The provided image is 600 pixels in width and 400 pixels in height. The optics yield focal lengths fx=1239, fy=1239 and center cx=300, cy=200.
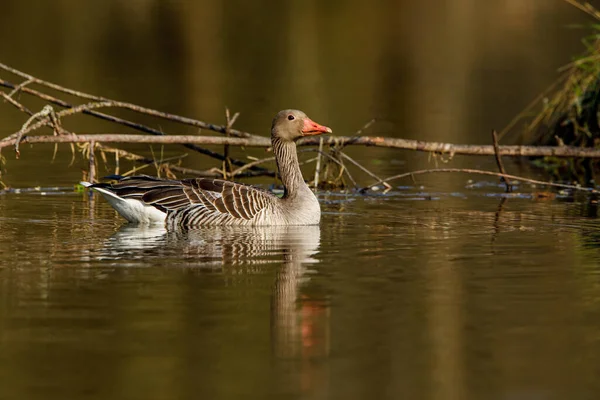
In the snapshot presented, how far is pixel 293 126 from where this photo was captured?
50.9ft

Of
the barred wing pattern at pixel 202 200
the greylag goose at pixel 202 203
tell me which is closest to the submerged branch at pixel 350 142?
the greylag goose at pixel 202 203

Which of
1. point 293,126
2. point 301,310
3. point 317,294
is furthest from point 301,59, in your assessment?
point 301,310

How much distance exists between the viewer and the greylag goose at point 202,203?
14.4 m

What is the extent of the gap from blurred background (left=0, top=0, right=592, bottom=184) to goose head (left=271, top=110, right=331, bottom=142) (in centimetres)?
489

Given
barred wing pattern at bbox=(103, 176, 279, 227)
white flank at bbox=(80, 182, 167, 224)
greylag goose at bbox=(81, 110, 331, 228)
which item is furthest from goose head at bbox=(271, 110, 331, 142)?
white flank at bbox=(80, 182, 167, 224)

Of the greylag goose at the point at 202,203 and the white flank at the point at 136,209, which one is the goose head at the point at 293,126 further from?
the white flank at the point at 136,209

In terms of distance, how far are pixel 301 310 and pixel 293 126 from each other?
6132mm

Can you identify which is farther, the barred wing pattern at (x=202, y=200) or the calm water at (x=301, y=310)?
the barred wing pattern at (x=202, y=200)

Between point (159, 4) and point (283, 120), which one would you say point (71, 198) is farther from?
point (159, 4)

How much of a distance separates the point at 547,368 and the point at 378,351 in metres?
1.13

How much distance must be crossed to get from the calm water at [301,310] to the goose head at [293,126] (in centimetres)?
127

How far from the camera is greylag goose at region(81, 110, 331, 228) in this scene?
14430 millimetres

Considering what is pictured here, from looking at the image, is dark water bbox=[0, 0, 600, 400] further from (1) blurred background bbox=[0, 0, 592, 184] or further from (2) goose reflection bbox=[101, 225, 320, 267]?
(1) blurred background bbox=[0, 0, 592, 184]

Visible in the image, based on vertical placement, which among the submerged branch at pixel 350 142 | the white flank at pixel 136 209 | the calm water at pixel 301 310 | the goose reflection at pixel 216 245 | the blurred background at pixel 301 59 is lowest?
the calm water at pixel 301 310
